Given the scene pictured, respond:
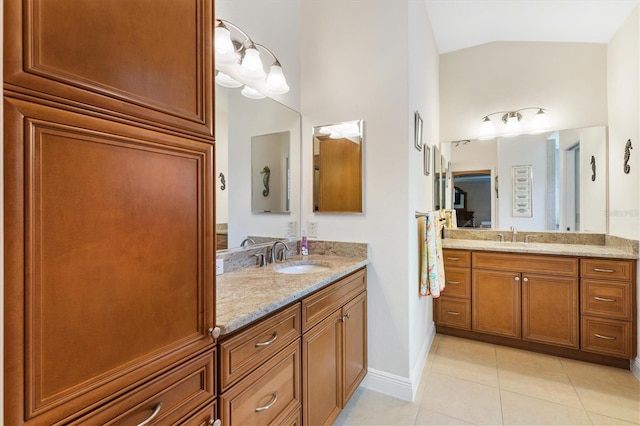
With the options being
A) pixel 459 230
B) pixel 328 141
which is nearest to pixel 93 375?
pixel 328 141

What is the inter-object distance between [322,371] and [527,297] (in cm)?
213

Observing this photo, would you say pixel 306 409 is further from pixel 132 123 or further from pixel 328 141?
pixel 328 141

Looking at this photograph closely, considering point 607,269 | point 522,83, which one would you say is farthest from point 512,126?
point 607,269

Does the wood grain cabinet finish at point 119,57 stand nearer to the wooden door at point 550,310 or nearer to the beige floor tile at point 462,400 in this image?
the beige floor tile at point 462,400

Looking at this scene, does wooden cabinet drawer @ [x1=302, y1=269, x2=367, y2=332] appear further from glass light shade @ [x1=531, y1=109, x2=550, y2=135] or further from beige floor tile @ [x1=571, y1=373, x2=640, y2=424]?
glass light shade @ [x1=531, y1=109, x2=550, y2=135]

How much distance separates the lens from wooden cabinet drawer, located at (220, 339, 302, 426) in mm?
1007

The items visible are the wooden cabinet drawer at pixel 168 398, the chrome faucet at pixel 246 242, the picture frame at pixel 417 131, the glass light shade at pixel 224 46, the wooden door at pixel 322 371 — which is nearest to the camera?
the wooden cabinet drawer at pixel 168 398

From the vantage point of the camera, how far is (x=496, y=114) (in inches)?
127

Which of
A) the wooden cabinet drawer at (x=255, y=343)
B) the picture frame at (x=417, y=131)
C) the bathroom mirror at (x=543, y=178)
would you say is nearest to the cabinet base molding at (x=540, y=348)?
the bathroom mirror at (x=543, y=178)

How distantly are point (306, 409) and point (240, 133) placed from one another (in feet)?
5.19

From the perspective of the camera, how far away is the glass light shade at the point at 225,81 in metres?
1.70

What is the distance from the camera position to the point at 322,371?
154 centimetres

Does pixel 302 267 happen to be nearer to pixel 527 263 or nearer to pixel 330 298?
pixel 330 298

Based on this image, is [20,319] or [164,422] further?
[164,422]
